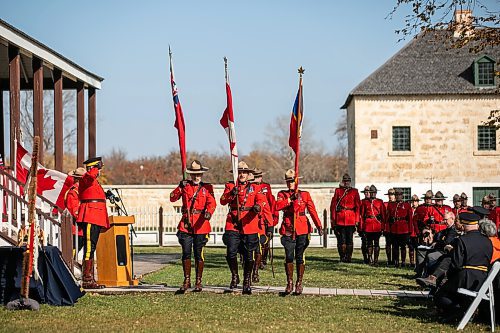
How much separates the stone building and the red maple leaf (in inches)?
1089

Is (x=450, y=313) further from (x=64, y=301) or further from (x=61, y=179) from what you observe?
(x=61, y=179)

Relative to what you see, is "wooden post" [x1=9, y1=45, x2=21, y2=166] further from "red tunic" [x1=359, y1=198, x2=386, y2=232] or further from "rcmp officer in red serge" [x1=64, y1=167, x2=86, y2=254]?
"red tunic" [x1=359, y1=198, x2=386, y2=232]

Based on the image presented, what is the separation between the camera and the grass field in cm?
1150

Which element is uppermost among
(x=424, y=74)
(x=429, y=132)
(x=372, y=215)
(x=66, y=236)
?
(x=424, y=74)

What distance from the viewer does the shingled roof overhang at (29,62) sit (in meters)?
20.8

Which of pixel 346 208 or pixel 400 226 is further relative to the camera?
pixel 346 208

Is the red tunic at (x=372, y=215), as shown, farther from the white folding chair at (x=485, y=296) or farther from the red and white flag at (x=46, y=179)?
the white folding chair at (x=485, y=296)

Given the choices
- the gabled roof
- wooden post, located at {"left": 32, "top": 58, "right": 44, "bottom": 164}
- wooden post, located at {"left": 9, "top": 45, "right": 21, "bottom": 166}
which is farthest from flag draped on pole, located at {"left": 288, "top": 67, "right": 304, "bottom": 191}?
the gabled roof

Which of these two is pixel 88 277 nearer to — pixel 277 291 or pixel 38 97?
pixel 277 291

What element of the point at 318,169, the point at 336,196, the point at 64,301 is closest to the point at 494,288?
the point at 64,301

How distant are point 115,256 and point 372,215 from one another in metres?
9.69

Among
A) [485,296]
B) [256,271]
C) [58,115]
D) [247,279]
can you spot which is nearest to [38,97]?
[58,115]

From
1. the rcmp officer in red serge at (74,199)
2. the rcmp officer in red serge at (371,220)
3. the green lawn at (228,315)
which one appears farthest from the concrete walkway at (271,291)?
the rcmp officer in red serge at (371,220)

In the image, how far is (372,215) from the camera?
24.3 metres
